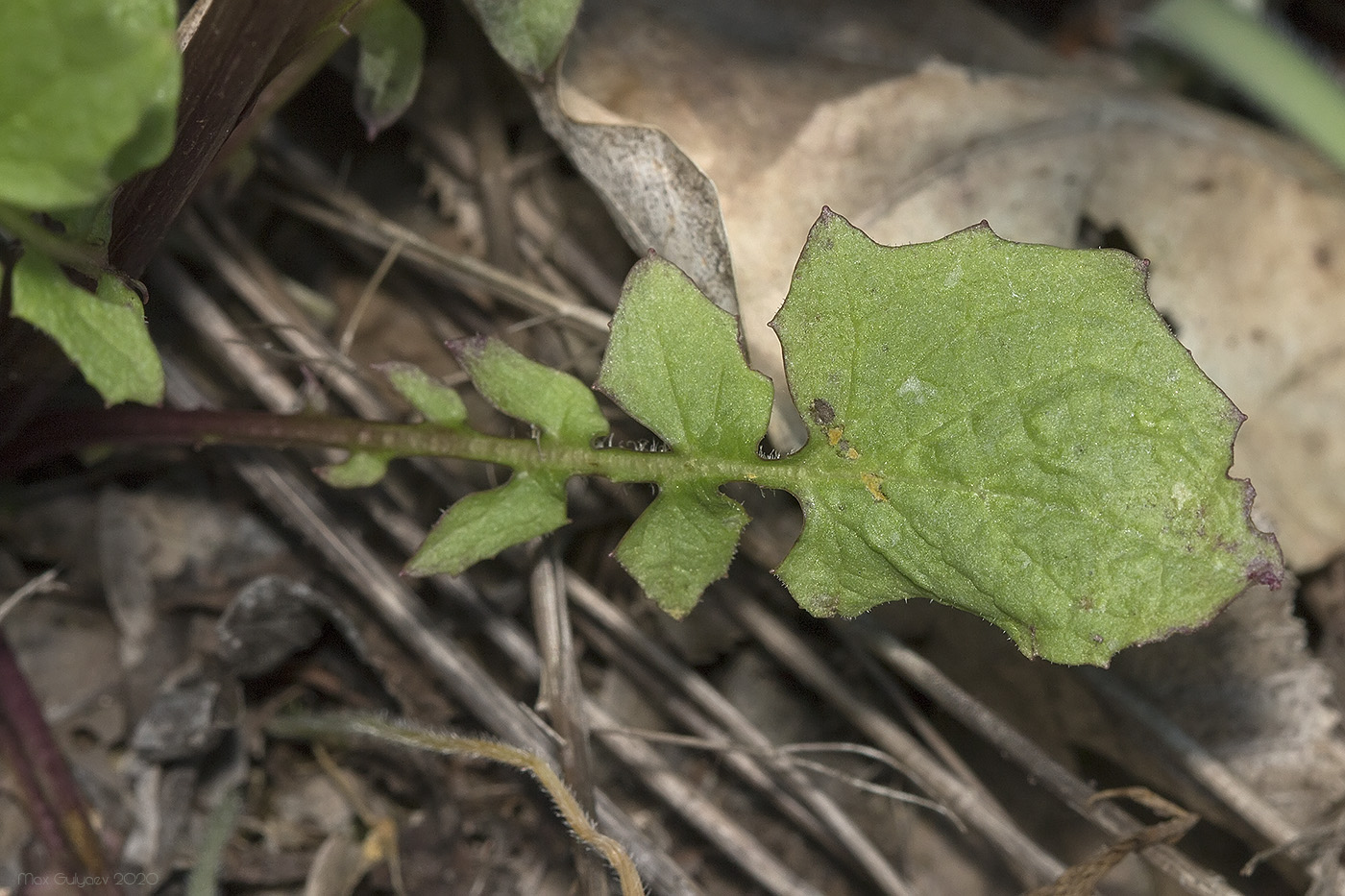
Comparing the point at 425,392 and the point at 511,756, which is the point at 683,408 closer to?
the point at 425,392

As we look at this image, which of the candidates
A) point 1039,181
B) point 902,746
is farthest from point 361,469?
point 1039,181

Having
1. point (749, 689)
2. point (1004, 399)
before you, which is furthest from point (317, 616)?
point (1004, 399)

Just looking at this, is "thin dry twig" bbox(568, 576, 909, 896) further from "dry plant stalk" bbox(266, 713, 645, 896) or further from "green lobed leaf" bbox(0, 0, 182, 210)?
"green lobed leaf" bbox(0, 0, 182, 210)

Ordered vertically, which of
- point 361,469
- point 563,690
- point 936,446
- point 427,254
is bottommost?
point 563,690

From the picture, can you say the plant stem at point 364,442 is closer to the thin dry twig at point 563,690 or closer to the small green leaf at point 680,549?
the small green leaf at point 680,549

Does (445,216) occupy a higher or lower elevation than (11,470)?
higher

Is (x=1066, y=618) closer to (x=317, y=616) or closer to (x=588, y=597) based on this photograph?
(x=588, y=597)

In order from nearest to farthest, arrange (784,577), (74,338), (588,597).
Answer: (74,338), (784,577), (588,597)

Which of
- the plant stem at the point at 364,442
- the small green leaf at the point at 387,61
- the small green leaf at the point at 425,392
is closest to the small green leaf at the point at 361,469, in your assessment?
the plant stem at the point at 364,442
